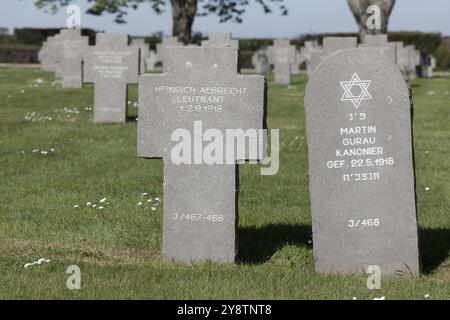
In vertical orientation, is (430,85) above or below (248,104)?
below

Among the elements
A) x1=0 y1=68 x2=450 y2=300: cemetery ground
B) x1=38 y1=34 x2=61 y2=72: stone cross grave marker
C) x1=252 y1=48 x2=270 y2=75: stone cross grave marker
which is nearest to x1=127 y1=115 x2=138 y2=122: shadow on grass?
x1=0 y1=68 x2=450 y2=300: cemetery ground

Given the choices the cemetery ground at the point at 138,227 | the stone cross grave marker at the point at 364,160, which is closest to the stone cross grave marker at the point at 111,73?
the cemetery ground at the point at 138,227

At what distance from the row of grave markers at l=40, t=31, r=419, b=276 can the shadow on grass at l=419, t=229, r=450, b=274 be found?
2.09ft

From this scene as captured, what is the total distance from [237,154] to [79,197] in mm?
3760

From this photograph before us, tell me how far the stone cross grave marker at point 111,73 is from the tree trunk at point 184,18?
22.6 meters

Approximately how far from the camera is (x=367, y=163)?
26.5ft

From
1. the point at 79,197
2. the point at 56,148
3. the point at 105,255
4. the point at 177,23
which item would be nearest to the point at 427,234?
the point at 105,255

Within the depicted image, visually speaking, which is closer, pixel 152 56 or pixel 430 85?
pixel 430 85

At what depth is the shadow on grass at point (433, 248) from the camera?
8.76 metres

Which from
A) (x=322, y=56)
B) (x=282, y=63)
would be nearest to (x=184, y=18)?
(x=282, y=63)

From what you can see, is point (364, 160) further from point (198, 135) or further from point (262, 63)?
point (262, 63)

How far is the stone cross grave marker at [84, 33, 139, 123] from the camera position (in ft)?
66.7

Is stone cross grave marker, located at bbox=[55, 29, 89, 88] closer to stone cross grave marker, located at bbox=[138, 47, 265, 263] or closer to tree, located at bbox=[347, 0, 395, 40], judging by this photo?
tree, located at bbox=[347, 0, 395, 40]

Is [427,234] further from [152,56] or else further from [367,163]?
[152,56]
